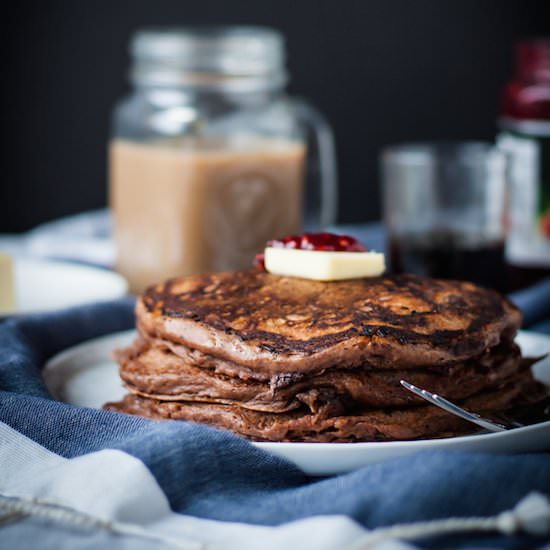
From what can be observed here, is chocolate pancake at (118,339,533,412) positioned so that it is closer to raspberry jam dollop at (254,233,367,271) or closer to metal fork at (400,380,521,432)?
metal fork at (400,380,521,432)

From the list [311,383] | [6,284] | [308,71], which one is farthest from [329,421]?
[308,71]

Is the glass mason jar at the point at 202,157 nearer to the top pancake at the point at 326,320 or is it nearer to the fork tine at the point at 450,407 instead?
the top pancake at the point at 326,320

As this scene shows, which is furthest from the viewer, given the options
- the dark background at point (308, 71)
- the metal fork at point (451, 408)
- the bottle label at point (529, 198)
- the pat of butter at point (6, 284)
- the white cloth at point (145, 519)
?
the dark background at point (308, 71)

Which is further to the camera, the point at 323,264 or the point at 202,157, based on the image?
the point at 202,157

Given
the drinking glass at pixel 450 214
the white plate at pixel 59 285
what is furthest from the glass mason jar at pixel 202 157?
the drinking glass at pixel 450 214

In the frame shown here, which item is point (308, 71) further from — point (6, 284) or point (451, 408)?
point (451, 408)

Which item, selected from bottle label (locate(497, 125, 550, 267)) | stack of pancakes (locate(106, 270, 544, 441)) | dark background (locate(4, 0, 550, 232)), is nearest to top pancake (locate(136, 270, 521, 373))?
stack of pancakes (locate(106, 270, 544, 441))
